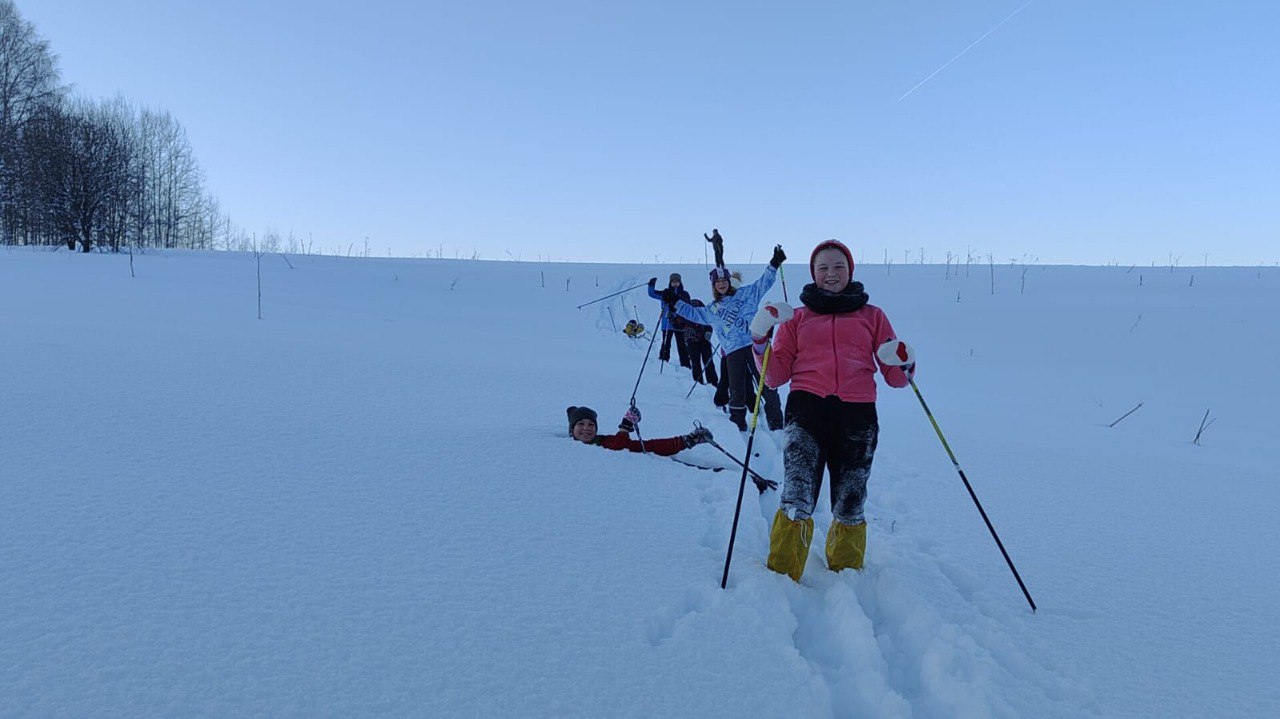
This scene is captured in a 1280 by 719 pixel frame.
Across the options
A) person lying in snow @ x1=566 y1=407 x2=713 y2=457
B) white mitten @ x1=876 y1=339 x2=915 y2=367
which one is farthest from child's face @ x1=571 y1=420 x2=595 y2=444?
white mitten @ x1=876 y1=339 x2=915 y2=367

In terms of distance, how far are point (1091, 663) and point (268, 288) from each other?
1649cm

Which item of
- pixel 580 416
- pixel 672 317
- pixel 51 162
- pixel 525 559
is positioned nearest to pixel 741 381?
pixel 580 416

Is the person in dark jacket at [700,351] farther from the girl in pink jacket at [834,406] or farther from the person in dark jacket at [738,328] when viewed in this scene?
the girl in pink jacket at [834,406]

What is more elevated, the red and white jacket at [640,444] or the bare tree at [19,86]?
the bare tree at [19,86]

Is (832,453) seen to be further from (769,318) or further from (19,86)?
(19,86)

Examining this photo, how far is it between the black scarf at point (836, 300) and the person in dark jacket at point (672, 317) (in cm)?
481

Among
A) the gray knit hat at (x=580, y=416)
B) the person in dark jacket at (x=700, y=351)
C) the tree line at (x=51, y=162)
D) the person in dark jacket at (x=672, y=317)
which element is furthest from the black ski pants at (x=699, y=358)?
the tree line at (x=51, y=162)

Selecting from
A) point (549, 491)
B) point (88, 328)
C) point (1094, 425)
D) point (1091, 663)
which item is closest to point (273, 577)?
point (549, 491)

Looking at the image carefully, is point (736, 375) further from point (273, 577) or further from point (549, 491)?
point (273, 577)

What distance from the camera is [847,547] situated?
9.69ft

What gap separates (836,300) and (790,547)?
1139 millimetres

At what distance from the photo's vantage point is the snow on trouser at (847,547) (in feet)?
9.69

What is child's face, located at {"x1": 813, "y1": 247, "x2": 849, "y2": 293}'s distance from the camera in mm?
3041

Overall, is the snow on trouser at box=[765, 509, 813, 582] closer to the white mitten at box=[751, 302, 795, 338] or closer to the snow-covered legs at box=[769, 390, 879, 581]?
the snow-covered legs at box=[769, 390, 879, 581]
